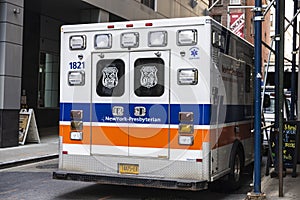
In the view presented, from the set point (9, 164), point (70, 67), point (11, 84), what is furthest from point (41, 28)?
point (70, 67)

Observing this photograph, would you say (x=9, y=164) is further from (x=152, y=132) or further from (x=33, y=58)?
(x=33, y=58)

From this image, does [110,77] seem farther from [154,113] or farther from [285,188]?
[285,188]

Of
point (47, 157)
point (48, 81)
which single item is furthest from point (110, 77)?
point (48, 81)

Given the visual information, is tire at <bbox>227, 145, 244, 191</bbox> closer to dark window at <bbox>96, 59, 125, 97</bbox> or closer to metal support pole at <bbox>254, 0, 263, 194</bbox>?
metal support pole at <bbox>254, 0, 263, 194</bbox>

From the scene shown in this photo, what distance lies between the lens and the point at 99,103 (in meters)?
8.05

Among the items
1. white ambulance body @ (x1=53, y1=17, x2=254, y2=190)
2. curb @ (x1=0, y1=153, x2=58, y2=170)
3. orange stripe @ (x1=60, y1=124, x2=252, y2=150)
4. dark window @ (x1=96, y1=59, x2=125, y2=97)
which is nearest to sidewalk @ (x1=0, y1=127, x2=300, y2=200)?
curb @ (x1=0, y1=153, x2=58, y2=170)

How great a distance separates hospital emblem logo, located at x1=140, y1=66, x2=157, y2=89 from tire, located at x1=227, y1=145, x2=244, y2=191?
2257mm

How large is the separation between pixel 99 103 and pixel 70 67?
0.90m

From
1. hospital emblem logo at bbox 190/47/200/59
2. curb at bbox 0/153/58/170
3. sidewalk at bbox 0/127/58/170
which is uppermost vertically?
hospital emblem logo at bbox 190/47/200/59

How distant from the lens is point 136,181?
7562 mm

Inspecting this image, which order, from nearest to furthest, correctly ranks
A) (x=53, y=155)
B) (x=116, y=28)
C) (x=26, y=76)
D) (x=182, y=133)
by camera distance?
1. (x=182, y=133)
2. (x=116, y=28)
3. (x=53, y=155)
4. (x=26, y=76)

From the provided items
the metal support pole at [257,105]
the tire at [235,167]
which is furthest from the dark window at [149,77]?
the tire at [235,167]

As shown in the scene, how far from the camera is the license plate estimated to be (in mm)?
7734

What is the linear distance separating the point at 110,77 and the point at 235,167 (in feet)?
10.2
